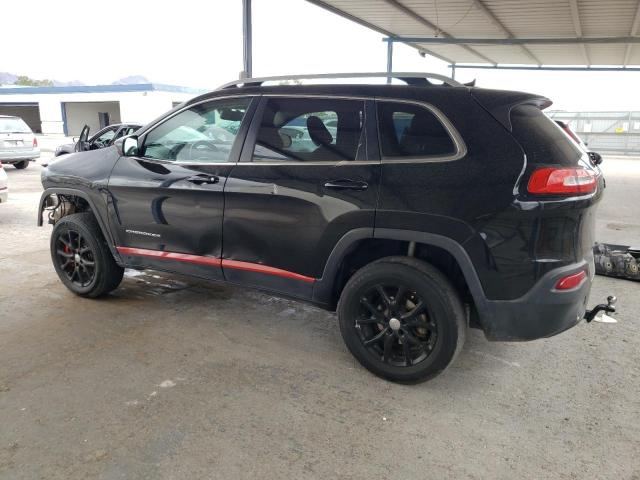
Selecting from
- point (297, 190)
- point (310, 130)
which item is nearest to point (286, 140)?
point (310, 130)

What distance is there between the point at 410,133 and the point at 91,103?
52.2 meters

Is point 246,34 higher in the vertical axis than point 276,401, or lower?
higher

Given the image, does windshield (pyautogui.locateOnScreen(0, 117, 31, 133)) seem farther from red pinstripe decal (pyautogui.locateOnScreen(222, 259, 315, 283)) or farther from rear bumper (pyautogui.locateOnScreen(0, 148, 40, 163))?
red pinstripe decal (pyautogui.locateOnScreen(222, 259, 315, 283))

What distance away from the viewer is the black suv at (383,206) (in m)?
2.74

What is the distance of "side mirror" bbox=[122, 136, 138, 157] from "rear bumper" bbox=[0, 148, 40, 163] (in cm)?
1260

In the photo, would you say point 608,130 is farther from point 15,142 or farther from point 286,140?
point 286,140

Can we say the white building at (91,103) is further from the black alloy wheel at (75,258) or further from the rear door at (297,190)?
the rear door at (297,190)

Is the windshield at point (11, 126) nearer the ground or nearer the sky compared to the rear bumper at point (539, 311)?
nearer the sky

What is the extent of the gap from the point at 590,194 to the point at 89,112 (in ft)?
176

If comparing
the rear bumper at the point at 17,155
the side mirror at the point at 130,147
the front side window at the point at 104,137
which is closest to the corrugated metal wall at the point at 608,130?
the front side window at the point at 104,137

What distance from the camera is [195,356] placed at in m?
3.49

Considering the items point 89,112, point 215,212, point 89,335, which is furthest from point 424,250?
point 89,112

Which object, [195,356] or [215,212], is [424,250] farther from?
[195,356]

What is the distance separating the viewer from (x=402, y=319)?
3.08m
